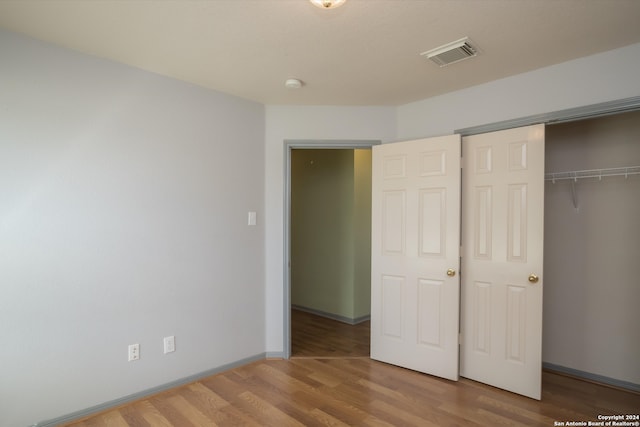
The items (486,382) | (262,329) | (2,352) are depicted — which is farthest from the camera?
(262,329)

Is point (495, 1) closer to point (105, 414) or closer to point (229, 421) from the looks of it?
point (229, 421)

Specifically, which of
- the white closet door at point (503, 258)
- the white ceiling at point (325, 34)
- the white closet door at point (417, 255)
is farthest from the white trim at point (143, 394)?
the white ceiling at point (325, 34)

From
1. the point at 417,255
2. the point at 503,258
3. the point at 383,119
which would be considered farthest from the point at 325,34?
the point at 503,258

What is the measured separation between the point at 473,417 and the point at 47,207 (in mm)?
3082

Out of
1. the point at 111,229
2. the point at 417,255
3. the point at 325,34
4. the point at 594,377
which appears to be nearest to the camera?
the point at 325,34

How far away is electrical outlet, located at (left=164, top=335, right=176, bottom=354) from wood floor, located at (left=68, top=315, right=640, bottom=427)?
310 mm

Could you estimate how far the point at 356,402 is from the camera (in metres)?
2.49

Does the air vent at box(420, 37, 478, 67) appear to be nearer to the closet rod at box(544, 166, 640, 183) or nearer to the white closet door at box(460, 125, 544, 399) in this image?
the white closet door at box(460, 125, 544, 399)

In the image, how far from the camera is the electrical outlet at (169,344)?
269cm

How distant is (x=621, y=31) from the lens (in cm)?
204

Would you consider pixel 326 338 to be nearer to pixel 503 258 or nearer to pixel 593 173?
pixel 503 258

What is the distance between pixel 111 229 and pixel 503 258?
2915 mm

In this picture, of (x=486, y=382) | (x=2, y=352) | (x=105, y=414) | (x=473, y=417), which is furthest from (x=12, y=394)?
(x=486, y=382)

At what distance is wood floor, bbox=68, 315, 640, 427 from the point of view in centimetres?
227
